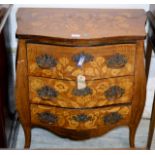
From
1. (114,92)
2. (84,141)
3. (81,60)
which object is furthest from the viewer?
(84,141)

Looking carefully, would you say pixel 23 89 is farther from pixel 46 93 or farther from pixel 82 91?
pixel 82 91

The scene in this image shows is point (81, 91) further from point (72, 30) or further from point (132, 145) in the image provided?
point (132, 145)

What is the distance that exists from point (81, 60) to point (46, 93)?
23cm

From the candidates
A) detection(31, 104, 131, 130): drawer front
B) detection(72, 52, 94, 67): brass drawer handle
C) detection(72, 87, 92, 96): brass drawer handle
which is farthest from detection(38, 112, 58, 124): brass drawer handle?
detection(72, 52, 94, 67): brass drawer handle

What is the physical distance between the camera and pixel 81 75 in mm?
1288

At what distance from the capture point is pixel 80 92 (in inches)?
52.6

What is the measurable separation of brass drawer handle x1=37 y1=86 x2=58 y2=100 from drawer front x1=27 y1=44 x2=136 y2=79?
0.07 meters

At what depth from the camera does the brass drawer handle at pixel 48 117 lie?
1.43 m

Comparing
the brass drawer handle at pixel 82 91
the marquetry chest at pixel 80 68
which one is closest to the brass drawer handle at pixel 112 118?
the marquetry chest at pixel 80 68

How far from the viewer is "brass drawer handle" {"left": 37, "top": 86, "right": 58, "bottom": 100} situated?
1.35 metres

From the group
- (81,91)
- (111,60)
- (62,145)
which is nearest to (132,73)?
(111,60)

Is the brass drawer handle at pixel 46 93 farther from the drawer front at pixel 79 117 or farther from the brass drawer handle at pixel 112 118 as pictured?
the brass drawer handle at pixel 112 118

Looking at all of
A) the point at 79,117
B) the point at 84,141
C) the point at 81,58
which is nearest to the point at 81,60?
the point at 81,58
